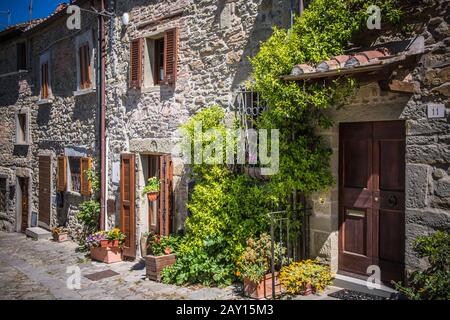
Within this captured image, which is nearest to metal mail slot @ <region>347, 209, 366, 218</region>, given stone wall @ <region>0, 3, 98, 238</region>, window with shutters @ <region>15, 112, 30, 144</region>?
stone wall @ <region>0, 3, 98, 238</region>

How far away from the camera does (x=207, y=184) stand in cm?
689

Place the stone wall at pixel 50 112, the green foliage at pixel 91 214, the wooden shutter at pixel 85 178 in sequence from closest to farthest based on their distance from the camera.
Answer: the green foliage at pixel 91 214 → the wooden shutter at pixel 85 178 → the stone wall at pixel 50 112

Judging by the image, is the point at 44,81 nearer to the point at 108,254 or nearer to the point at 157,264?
the point at 108,254

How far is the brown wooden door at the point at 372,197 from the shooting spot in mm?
5102

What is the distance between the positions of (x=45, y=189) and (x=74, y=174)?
1.85m

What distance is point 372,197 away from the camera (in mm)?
5348

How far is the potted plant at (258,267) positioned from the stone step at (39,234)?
829 centimetres

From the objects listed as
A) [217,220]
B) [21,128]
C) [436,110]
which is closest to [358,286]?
[217,220]

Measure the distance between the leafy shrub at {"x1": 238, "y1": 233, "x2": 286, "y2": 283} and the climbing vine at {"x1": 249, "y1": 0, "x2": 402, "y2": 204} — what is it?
0.70 m

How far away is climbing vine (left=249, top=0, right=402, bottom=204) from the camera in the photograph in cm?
520

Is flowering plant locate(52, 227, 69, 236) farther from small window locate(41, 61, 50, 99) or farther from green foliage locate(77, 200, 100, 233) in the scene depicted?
small window locate(41, 61, 50, 99)

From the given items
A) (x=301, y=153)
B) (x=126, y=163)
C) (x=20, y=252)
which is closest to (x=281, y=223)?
(x=301, y=153)

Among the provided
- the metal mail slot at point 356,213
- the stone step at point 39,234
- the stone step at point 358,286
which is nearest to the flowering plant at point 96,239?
the stone step at point 39,234

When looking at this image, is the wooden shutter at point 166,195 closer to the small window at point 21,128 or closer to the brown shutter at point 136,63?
the brown shutter at point 136,63
